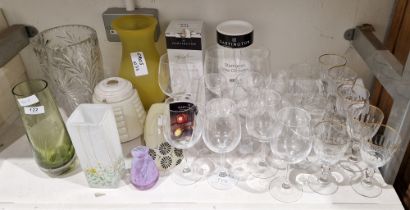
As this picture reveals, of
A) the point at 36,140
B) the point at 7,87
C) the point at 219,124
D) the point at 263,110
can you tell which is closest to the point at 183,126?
the point at 219,124

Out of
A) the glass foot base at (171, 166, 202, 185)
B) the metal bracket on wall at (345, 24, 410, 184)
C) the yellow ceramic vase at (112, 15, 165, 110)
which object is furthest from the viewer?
the yellow ceramic vase at (112, 15, 165, 110)

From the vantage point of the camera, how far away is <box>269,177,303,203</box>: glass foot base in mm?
852

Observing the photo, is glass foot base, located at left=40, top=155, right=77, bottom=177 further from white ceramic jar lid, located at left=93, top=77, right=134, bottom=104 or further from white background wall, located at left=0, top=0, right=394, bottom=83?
white background wall, located at left=0, top=0, right=394, bottom=83

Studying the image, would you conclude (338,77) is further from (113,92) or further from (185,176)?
(113,92)

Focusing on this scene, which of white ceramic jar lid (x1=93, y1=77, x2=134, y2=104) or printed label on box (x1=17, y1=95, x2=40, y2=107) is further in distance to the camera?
white ceramic jar lid (x1=93, y1=77, x2=134, y2=104)

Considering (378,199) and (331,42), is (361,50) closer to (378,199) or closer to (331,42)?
(331,42)

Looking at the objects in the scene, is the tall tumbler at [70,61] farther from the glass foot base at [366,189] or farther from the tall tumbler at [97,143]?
the glass foot base at [366,189]

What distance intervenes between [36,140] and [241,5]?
0.67 meters

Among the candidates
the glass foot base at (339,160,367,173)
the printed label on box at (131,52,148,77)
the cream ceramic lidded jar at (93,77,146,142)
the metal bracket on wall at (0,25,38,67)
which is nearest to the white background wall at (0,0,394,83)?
the metal bracket on wall at (0,25,38,67)

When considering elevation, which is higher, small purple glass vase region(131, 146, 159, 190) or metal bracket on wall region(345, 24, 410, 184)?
metal bracket on wall region(345, 24, 410, 184)

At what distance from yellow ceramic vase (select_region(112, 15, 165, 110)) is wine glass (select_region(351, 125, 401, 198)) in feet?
1.93

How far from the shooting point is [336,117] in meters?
1.01

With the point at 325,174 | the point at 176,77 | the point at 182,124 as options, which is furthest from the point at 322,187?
the point at 176,77

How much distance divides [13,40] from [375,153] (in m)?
1.05
